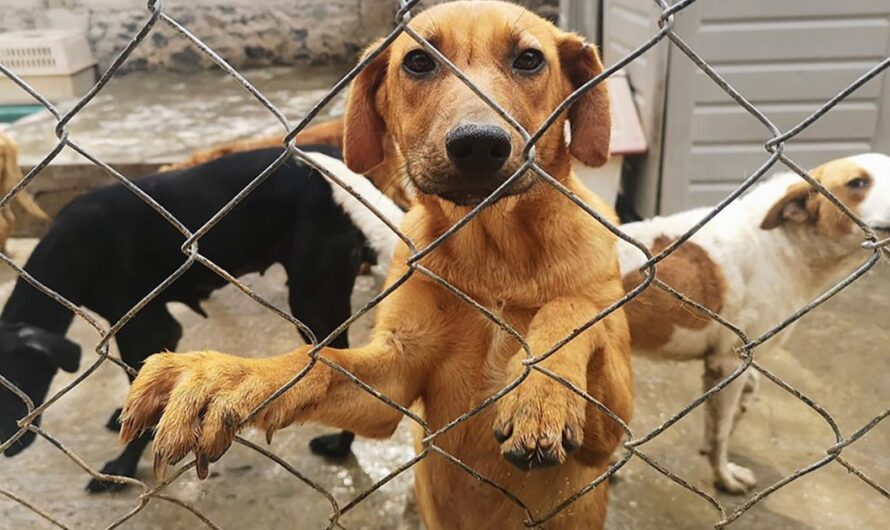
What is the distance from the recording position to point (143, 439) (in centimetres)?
293

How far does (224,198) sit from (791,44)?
10.3 feet

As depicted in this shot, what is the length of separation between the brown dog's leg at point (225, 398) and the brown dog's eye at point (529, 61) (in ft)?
2.53

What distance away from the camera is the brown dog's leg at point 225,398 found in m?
1.35

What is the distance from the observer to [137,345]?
2.88 m

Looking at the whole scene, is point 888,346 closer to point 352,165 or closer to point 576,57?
point 576,57

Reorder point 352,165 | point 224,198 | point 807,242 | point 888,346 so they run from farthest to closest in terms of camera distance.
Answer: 1. point 888,346
2. point 224,198
3. point 807,242
4. point 352,165

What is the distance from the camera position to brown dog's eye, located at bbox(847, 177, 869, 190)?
8.87 feet

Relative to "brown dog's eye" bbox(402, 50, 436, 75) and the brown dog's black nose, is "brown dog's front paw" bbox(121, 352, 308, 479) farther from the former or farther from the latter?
"brown dog's eye" bbox(402, 50, 436, 75)

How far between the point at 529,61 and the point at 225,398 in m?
1.04

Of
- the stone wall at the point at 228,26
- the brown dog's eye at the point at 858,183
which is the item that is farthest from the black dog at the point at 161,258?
the stone wall at the point at 228,26

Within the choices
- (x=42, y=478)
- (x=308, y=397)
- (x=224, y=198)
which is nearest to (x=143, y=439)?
(x=42, y=478)

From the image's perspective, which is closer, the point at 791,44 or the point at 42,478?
the point at 42,478

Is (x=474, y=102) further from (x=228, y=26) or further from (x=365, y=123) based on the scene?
(x=228, y=26)

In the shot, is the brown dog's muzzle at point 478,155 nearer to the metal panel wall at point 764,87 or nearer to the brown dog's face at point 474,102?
the brown dog's face at point 474,102
